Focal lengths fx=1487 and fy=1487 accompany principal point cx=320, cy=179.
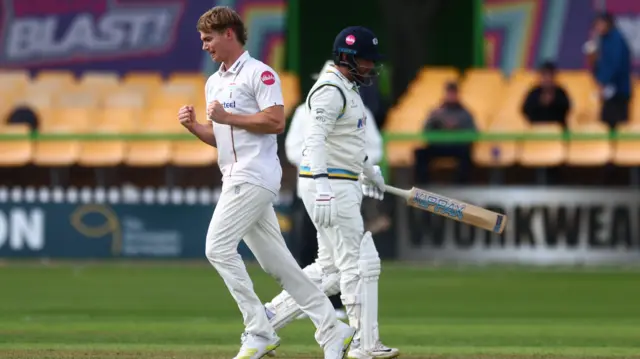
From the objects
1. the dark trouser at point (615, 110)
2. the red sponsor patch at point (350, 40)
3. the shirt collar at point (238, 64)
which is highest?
the red sponsor patch at point (350, 40)

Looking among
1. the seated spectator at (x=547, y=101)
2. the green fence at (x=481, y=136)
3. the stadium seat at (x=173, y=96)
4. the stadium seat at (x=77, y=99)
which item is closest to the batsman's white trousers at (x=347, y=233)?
the green fence at (x=481, y=136)

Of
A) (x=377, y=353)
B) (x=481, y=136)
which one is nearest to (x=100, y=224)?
(x=481, y=136)

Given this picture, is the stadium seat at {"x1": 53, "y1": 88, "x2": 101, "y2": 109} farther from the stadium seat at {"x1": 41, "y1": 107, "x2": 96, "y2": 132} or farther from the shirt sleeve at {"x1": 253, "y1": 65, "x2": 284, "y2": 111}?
the shirt sleeve at {"x1": 253, "y1": 65, "x2": 284, "y2": 111}

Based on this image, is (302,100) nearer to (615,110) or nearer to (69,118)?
(615,110)

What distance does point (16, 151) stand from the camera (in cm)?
1969

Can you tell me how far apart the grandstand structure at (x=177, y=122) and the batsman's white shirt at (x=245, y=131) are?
9.92m

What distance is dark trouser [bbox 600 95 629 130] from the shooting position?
19266 millimetres

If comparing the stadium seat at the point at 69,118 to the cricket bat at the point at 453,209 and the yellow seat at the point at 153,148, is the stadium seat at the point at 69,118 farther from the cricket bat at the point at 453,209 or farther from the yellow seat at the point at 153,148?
the cricket bat at the point at 453,209

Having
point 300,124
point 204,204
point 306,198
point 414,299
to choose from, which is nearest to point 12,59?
point 204,204

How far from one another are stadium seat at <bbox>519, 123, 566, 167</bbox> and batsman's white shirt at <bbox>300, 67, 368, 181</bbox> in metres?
9.38

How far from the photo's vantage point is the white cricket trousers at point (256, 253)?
8.63m

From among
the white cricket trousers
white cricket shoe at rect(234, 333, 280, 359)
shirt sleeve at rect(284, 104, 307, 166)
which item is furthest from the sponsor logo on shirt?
shirt sleeve at rect(284, 104, 307, 166)

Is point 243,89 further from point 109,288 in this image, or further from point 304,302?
point 109,288

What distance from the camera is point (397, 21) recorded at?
2469cm
